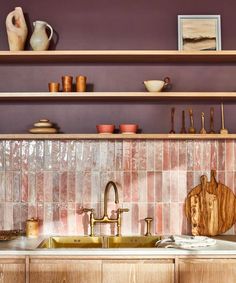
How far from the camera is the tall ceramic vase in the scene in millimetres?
3617

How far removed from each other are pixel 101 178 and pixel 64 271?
2.74 feet

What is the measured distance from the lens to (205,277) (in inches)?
123

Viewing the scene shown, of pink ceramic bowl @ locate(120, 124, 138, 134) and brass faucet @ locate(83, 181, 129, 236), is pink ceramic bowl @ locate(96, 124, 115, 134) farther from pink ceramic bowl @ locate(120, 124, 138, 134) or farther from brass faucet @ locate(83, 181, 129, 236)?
brass faucet @ locate(83, 181, 129, 236)

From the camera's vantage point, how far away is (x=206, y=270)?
314cm

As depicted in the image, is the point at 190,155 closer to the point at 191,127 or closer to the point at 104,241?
the point at 191,127

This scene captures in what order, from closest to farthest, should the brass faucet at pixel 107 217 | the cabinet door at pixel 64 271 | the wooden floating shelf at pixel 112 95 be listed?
the cabinet door at pixel 64 271
the wooden floating shelf at pixel 112 95
the brass faucet at pixel 107 217

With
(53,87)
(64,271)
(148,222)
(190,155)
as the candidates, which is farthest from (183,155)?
(64,271)

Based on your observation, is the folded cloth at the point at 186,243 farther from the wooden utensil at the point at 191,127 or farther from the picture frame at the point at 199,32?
the picture frame at the point at 199,32

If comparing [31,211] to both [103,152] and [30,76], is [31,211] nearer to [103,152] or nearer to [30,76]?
[103,152]

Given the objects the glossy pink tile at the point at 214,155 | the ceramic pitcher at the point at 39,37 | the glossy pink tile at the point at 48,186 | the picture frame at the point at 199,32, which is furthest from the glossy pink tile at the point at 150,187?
the ceramic pitcher at the point at 39,37

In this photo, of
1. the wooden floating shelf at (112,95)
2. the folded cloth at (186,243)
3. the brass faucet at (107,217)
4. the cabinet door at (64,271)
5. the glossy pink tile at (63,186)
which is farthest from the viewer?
the glossy pink tile at (63,186)

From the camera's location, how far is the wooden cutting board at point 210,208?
12.1ft

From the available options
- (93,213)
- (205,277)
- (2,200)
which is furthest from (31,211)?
(205,277)

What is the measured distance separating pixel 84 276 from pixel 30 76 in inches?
59.5
